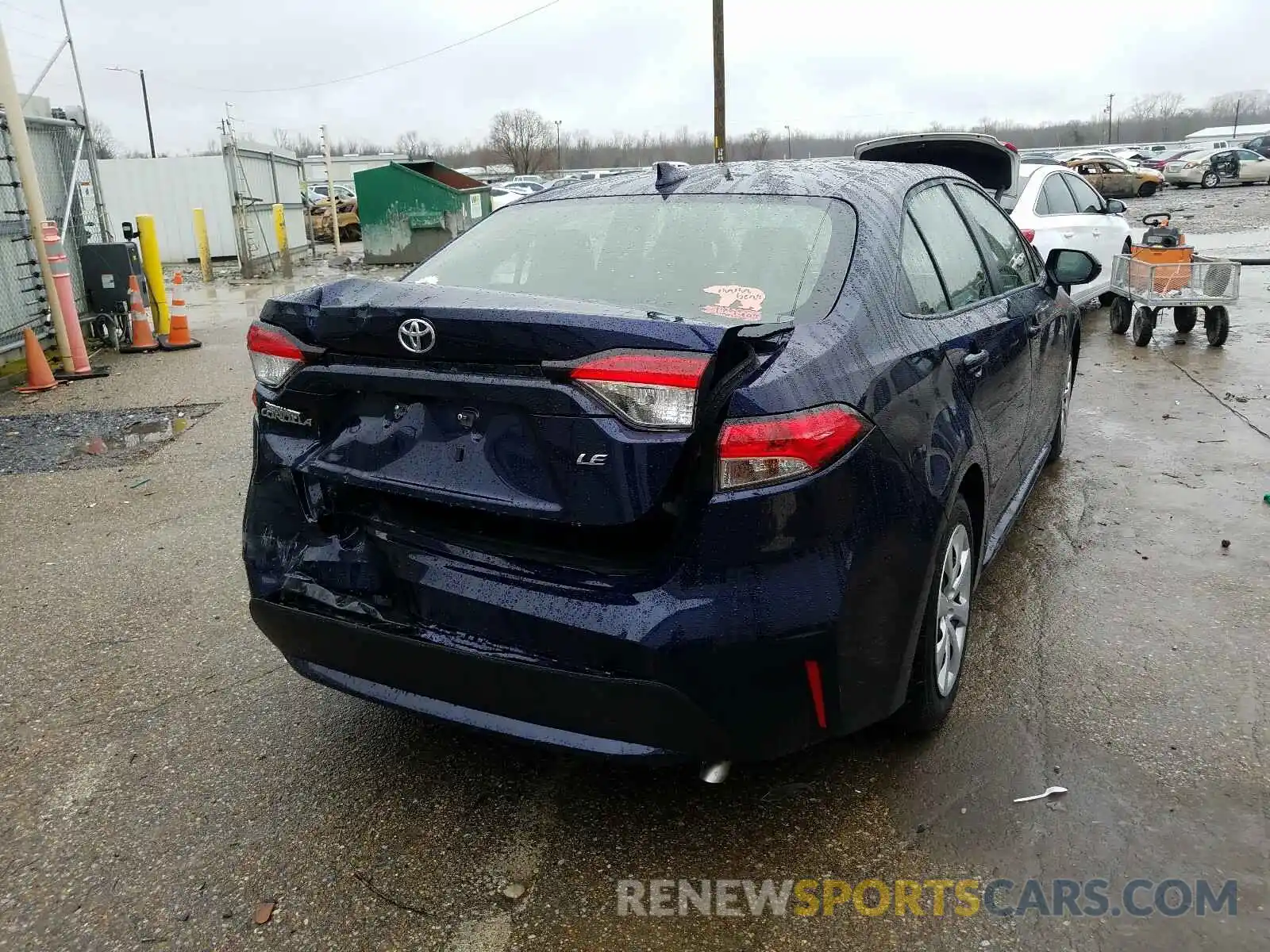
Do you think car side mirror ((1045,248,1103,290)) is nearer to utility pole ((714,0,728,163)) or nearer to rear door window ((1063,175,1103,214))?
rear door window ((1063,175,1103,214))

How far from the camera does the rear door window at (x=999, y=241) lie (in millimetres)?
3896

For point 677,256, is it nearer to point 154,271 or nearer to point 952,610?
point 952,610

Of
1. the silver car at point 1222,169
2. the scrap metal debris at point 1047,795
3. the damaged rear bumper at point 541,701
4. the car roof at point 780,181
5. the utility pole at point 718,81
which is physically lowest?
the scrap metal debris at point 1047,795

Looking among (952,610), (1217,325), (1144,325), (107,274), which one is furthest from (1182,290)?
(107,274)

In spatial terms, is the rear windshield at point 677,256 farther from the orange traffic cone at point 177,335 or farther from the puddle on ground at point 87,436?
the orange traffic cone at point 177,335

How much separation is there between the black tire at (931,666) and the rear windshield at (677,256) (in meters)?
0.73

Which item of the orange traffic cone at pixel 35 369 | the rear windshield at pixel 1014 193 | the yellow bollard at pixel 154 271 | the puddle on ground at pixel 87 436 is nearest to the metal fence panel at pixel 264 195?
the yellow bollard at pixel 154 271

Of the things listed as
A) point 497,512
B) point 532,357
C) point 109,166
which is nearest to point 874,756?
point 497,512

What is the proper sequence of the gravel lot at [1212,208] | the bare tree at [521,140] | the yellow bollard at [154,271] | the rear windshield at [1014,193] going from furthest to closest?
the bare tree at [521,140]
the gravel lot at [1212,208]
the yellow bollard at [154,271]
the rear windshield at [1014,193]

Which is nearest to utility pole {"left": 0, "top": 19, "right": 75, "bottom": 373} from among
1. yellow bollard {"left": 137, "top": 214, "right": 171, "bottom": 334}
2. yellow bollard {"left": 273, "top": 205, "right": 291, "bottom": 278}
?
yellow bollard {"left": 137, "top": 214, "right": 171, "bottom": 334}

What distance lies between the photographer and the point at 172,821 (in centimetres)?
269

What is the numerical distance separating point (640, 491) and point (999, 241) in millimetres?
2730

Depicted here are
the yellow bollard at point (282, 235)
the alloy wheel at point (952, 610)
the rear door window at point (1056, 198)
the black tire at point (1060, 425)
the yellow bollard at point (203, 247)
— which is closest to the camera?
the alloy wheel at point (952, 610)

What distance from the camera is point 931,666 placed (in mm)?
2756
